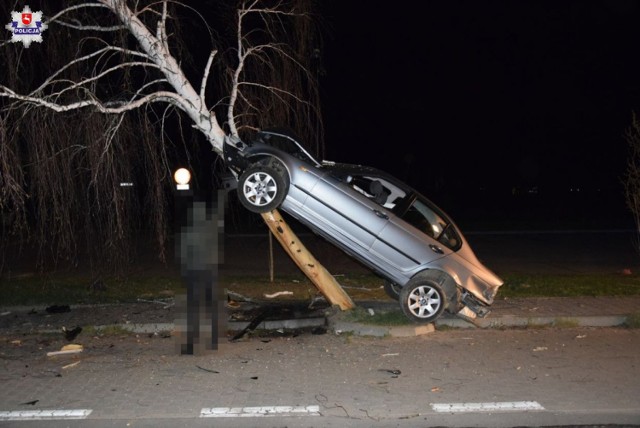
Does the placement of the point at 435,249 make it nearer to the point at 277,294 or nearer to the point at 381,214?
the point at 381,214

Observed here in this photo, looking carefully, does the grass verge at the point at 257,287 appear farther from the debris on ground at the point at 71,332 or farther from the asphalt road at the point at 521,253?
the debris on ground at the point at 71,332

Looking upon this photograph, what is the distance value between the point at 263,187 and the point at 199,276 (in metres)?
1.63

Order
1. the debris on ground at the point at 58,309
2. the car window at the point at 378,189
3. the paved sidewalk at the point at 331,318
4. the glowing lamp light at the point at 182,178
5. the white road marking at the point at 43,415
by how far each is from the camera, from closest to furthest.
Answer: the white road marking at the point at 43,415
the car window at the point at 378,189
the paved sidewalk at the point at 331,318
the glowing lamp light at the point at 182,178
the debris on ground at the point at 58,309

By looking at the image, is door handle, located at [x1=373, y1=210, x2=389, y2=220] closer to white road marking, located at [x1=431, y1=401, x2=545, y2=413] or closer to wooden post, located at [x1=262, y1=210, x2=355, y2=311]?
wooden post, located at [x1=262, y1=210, x2=355, y2=311]

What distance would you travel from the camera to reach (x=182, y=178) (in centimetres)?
972

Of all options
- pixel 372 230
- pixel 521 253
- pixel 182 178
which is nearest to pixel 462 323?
pixel 372 230

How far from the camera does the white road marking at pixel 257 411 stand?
595cm

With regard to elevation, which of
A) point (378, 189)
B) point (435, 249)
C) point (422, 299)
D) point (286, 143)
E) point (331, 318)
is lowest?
point (331, 318)

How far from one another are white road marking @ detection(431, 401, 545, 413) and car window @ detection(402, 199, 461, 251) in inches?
122

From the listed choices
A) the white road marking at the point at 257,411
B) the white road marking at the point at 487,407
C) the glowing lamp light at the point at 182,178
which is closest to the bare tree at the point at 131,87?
the glowing lamp light at the point at 182,178

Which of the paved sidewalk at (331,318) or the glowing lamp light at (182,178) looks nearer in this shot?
the paved sidewalk at (331,318)

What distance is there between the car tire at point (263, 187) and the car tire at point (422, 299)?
6.90 feet

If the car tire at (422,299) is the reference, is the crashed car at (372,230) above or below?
above

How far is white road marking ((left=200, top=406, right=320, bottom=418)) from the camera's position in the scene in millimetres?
5949
